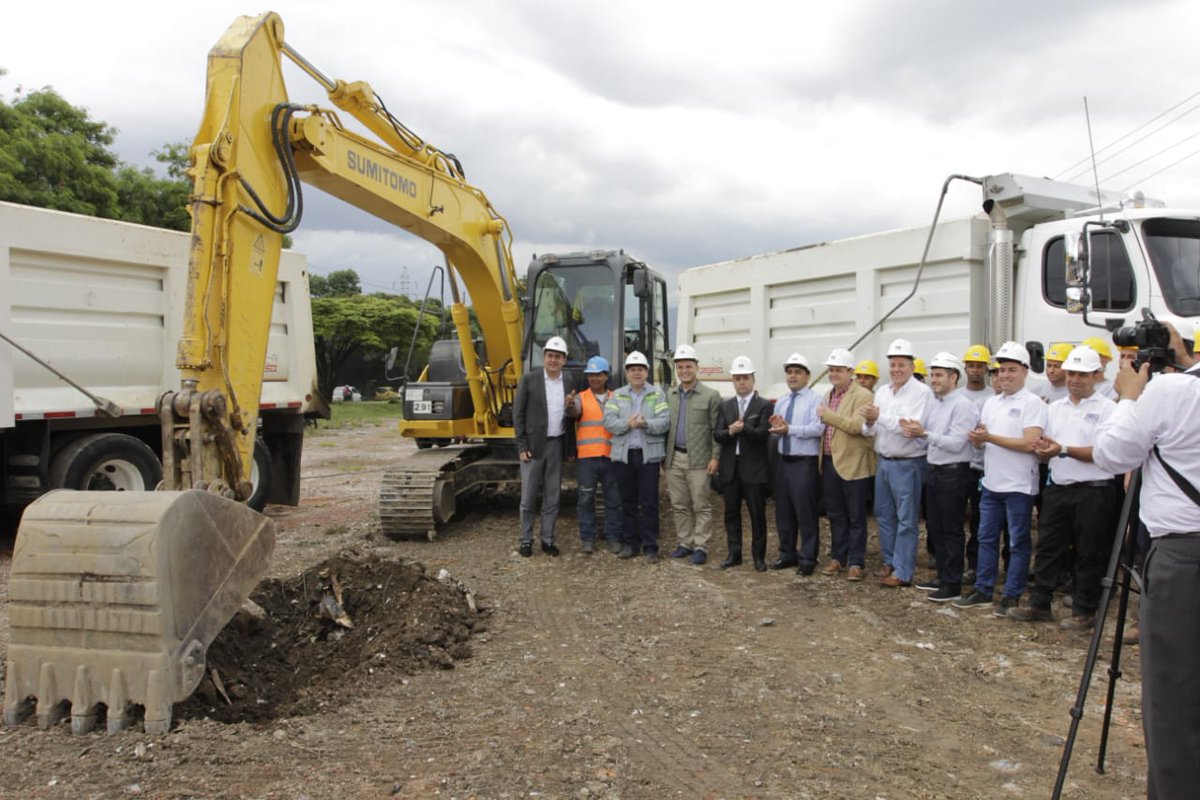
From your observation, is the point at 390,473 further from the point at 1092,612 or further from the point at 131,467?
the point at 1092,612

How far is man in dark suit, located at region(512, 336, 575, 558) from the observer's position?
7184 mm

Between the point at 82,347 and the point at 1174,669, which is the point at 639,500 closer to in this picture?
the point at 1174,669

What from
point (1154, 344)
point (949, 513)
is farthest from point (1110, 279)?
point (1154, 344)

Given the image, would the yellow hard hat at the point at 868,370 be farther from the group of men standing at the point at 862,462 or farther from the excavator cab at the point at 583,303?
the excavator cab at the point at 583,303

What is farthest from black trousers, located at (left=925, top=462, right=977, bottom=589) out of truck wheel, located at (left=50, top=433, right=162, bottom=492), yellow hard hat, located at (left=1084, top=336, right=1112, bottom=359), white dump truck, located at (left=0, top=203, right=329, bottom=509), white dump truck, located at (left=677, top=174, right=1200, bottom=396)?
white dump truck, located at (left=0, top=203, right=329, bottom=509)

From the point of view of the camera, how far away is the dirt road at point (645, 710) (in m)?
3.28

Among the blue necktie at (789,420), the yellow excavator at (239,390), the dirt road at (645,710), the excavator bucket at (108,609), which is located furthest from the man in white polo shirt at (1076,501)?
A: the excavator bucket at (108,609)

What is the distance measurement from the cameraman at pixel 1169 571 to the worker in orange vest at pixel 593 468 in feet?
15.1

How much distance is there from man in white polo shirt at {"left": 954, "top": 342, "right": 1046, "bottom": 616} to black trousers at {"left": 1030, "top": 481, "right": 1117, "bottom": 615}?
0.39 ft

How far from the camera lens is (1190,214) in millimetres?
6336

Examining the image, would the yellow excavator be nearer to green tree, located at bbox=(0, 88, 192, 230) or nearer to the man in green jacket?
the man in green jacket

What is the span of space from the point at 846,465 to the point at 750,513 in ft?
2.92

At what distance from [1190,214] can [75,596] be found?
7.44m

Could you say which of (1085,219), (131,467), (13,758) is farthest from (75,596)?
(1085,219)
